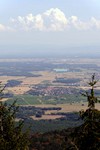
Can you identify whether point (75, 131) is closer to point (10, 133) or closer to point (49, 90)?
point (10, 133)

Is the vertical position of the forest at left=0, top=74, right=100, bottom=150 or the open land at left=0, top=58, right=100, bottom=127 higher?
the forest at left=0, top=74, right=100, bottom=150

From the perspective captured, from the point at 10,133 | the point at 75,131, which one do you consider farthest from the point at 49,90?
the point at 75,131

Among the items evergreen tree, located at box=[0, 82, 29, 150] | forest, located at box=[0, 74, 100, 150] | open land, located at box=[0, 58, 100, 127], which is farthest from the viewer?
open land, located at box=[0, 58, 100, 127]

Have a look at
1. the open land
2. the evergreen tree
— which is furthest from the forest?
the open land

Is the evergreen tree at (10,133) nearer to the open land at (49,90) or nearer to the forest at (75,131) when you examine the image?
the forest at (75,131)

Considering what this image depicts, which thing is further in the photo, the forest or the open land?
the open land

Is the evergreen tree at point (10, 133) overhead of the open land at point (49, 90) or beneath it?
overhead

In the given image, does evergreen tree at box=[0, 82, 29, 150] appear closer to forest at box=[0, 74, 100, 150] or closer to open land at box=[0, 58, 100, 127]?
forest at box=[0, 74, 100, 150]

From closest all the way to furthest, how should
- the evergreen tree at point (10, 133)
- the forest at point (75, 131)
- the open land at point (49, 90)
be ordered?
the forest at point (75, 131), the evergreen tree at point (10, 133), the open land at point (49, 90)

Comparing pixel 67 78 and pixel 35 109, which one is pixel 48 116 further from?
pixel 67 78

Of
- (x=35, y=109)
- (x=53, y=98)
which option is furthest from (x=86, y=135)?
(x=53, y=98)

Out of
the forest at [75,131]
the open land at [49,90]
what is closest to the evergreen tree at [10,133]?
the forest at [75,131]
